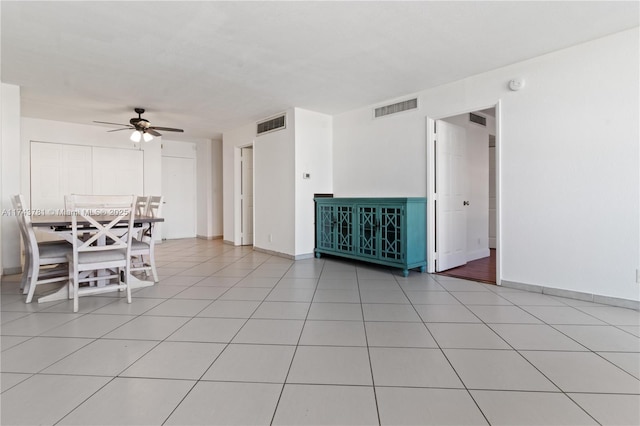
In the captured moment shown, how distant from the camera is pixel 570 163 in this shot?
9.89ft

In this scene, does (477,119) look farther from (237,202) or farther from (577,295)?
(237,202)

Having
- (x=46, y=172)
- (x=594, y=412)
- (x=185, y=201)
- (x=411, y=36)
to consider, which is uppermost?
(x=411, y=36)

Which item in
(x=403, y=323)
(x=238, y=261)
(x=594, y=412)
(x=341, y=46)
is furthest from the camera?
(x=238, y=261)

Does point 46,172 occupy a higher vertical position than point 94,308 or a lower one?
higher

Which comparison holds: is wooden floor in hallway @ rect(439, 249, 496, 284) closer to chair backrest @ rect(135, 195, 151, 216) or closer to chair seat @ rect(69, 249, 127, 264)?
chair seat @ rect(69, 249, 127, 264)

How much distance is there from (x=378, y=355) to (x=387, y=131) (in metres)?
3.60

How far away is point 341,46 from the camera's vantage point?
3008mm

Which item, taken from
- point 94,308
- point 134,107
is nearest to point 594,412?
point 94,308

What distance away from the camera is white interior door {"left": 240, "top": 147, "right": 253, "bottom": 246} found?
682 cm

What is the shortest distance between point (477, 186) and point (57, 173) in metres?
7.92

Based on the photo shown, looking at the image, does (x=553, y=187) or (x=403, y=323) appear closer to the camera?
(x=403, y=323)

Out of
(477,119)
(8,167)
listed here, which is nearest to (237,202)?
(8,167)

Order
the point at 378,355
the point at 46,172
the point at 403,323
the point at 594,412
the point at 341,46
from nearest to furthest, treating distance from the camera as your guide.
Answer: the point at 594,412 → the point at 378,355 → the point at 403,323 → the point at 341,46 → the point at 46,172

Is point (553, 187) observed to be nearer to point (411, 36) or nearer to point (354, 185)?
point (411, 36)
